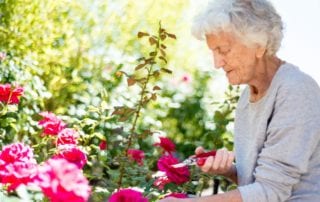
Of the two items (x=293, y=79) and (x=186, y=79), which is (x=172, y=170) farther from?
(x=186, y=79)

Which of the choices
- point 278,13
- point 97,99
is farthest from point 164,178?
point 97,99

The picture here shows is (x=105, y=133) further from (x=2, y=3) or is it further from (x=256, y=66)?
(x=256, y=66)

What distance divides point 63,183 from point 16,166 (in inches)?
17.1

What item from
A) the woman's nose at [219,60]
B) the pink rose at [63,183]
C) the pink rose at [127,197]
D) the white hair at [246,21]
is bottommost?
the pink rose at [127,197]

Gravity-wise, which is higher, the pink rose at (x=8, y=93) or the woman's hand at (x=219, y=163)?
Result: the pink rose at (x=8, y=93)

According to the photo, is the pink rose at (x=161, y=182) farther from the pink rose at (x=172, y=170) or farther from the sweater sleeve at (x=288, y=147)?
the sweater sleeve at (x=288, y=147)

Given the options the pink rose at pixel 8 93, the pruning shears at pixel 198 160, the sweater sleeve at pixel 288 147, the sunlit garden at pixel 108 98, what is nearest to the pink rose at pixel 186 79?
the sunlit garden at pixel 108 98

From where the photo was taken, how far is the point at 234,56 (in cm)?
204

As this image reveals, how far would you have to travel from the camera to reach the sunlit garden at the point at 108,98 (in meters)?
2.54

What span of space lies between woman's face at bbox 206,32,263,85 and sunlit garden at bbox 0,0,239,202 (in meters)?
0.38

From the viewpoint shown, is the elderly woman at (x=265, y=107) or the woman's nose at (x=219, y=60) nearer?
the elderly woman at (x=265, y=107)

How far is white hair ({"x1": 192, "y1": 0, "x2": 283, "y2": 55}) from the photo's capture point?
1.99m

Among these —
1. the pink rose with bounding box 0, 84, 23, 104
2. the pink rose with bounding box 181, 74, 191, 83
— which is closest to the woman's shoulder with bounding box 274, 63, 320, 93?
the pink rose with bounding box 0, 84, 23, 104

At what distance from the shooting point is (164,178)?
95.0 inches
